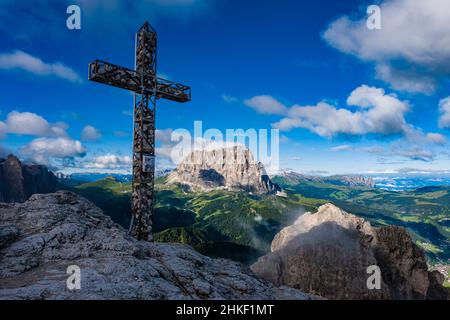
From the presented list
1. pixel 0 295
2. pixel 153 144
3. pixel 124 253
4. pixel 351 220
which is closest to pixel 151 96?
pixel 153 144

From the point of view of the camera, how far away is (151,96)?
24.5 m

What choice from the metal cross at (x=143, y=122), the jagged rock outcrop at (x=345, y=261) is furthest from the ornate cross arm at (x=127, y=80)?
the jagged rock outcrop at (x=345, y=261)

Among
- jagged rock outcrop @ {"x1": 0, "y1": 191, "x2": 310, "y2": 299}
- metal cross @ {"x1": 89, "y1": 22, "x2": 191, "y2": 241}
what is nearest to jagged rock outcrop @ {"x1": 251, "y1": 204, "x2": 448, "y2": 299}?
metal cross @ {"x1": 89, "y1": 22, "x2": 191, "y2": 241}

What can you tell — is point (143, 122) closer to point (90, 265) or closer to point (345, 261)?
point (90, 265)

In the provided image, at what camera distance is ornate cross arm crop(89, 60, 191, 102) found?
22422 millimetres

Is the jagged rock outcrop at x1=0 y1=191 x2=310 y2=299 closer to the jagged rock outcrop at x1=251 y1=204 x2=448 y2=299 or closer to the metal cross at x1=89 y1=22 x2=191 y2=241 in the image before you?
the metal cross at x1=89 y1=22 x2=191 y2=241

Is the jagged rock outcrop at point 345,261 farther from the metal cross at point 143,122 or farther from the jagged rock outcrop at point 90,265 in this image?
the jagged rock outcrop at point 90,265

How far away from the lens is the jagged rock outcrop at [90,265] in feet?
32.9

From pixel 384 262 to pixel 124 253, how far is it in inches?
1405

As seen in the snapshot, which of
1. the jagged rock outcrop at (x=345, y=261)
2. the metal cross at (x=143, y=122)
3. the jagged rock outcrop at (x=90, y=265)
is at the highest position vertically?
the metal cross at (x=143, y=122)

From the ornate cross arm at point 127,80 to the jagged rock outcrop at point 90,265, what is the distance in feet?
30.1

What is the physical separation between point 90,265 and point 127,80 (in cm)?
1532

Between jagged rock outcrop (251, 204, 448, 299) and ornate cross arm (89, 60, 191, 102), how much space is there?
2049 centimetres

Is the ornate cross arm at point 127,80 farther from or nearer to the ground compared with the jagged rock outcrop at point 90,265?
farther from the ground
